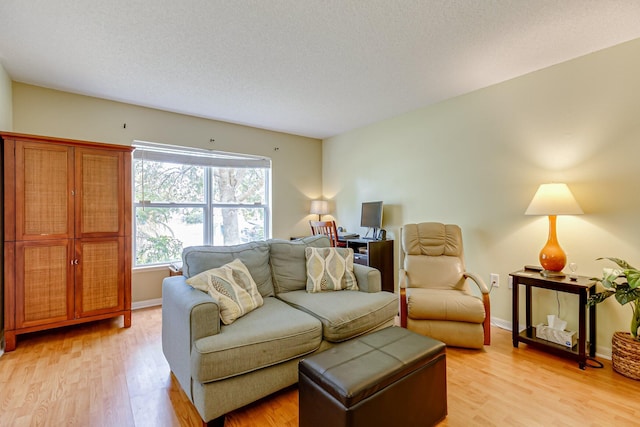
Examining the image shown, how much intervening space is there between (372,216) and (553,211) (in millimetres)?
2064

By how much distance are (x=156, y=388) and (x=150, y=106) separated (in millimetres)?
3113

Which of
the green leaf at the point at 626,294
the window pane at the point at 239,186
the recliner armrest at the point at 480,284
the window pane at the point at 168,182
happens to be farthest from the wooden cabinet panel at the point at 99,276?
the green leaf at the point at 626,294

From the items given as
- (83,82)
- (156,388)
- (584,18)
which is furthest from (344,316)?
(83,82)

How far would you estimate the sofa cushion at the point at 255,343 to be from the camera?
152 cm

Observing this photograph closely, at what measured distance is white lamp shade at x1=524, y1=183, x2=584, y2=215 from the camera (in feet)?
7.57

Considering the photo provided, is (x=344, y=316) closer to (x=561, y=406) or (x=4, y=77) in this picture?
(x=561, y=406)

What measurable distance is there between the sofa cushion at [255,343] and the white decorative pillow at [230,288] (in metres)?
0.06

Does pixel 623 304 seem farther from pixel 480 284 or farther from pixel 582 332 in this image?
pixel 480 284

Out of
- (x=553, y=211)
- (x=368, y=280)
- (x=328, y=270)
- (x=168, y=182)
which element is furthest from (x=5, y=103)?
(x=553, y=211)

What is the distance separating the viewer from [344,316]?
6.64 ft

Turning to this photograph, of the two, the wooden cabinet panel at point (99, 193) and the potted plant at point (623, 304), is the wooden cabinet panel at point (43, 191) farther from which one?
the potted plant at point (623, 304)

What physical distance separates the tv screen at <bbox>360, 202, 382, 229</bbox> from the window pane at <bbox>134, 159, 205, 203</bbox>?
2313 millimetres

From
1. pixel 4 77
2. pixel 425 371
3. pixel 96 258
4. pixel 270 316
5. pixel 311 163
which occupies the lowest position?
pixel 425 371

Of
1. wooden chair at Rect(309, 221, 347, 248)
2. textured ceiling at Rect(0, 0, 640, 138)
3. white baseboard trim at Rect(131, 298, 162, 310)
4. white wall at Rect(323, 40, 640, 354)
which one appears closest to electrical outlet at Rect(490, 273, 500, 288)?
white wall at Rect(323, 40, 640, 354)
